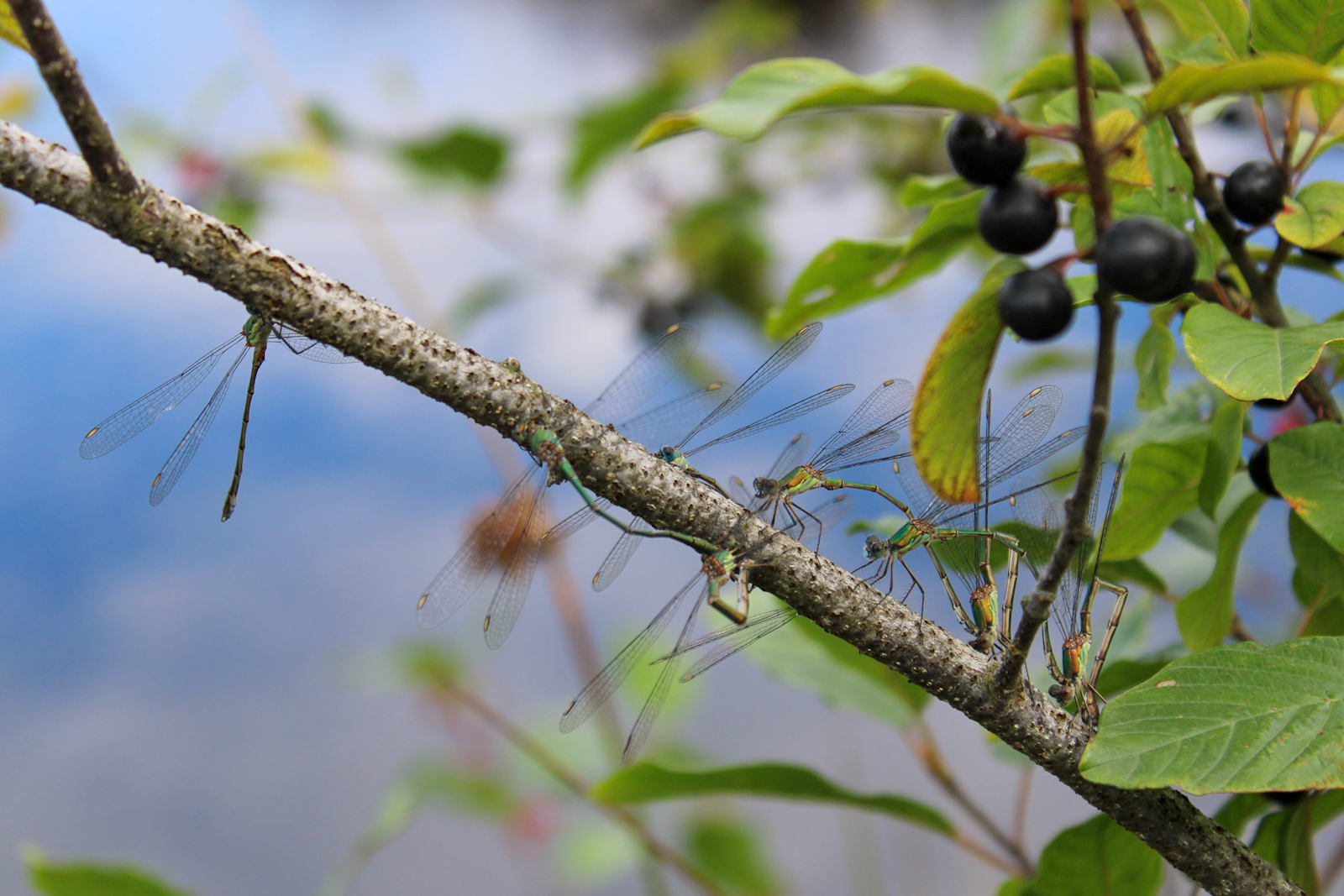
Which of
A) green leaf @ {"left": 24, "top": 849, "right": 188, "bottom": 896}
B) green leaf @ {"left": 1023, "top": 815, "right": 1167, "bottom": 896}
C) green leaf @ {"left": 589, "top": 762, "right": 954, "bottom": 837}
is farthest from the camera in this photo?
green leaf @ {"left": 24, "top": 849, "right": 188, "bottom": 896}

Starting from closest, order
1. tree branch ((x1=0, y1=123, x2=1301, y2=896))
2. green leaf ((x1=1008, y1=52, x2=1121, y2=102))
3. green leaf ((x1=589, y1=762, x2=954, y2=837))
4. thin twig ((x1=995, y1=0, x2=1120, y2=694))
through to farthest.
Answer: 1. thin twig ((x1=995, y1=0, x2=1120, y2=694))
2. tree branch ((x1=0, y1=123, x2=1301, y2=896))
3. green leaf ((x1=1008, y1=52, x2=1121, y2=102))
4. green leaf ((x1=589, y1=762, x2=954, y2=837))

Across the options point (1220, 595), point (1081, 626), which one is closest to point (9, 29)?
point (1081, 626)

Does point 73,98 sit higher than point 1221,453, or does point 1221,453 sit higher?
point 73,98

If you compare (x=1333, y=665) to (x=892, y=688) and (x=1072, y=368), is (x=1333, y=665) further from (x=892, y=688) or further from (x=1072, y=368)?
(x=1072, y=368)

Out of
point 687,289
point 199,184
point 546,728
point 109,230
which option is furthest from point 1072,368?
point 199,184

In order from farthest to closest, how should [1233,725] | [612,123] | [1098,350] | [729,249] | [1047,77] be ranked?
[729,249] < [612,123] < [1047,77] < [1233,725] < [1098,350]

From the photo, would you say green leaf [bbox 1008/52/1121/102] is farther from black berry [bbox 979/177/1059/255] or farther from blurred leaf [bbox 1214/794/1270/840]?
blurred leaf [bbox 1214/794/1270/840]

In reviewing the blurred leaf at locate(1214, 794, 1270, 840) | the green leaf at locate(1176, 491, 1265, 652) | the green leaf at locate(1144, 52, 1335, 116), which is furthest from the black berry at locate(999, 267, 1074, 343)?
the blurred leaf at locate(1214, 794, 1270, 840)

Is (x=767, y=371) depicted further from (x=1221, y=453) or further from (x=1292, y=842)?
(x=1292, y=842)
